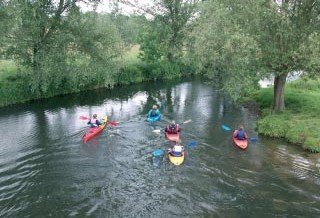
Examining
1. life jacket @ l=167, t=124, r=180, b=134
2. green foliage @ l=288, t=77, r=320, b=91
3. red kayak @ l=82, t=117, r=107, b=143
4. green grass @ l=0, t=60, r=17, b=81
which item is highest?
green grass @ l=0, t=60, r=17, b=81

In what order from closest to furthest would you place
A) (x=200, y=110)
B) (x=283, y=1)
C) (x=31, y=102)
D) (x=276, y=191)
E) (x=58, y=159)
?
1. (x=276, y=191)
2. (x=58, y=159)
3. (x=283, y=1)
4. (x=200, y=110)
5. (x=31, y=102)

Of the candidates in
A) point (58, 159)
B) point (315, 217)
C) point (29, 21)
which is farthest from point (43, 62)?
point (315, 217)

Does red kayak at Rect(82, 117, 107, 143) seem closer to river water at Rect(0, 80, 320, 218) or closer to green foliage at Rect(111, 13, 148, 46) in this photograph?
river water at Rect(0, 80, 320, 218)

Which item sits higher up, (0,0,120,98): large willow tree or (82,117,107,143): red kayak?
(0,0,120,98): large willow tree

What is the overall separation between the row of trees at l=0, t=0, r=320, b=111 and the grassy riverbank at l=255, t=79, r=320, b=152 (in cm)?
178

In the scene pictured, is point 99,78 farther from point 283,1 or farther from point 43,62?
point 283,1

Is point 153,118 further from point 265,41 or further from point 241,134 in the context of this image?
point 265,41

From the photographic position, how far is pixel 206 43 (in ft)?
103

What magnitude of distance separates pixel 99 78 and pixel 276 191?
94.9ft

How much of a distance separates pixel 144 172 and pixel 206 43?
15.4 m

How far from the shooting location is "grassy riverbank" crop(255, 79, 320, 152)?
79.0ft

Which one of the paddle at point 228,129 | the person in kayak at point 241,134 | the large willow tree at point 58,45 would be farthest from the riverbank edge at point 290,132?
the large willow tree at point 58,45

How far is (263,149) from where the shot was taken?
23594mm

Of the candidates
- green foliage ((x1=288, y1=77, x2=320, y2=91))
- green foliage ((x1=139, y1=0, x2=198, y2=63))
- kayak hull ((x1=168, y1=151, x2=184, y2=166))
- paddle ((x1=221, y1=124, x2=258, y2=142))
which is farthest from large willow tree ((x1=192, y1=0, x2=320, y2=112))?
green foliage ((x1=139, y1=0, x2=198, y2=63))
